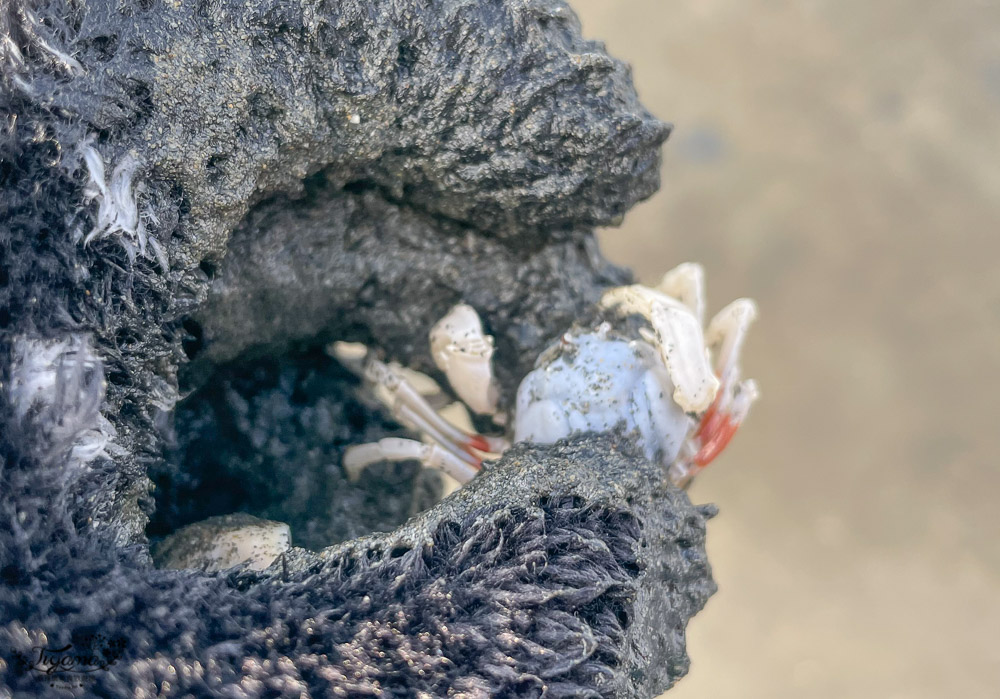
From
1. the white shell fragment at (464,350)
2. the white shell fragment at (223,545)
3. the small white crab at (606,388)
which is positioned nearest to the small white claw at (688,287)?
the small white crab at (606,388)

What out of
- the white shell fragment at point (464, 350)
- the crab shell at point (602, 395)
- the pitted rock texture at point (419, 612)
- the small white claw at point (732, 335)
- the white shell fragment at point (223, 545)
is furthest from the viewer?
the small white claw at point (732, 335)

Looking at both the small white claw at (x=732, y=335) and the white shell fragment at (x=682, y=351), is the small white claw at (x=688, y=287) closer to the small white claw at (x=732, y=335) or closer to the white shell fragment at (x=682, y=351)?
the small white claw at (x=732, y=335)

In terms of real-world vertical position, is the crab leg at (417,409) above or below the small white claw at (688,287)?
below

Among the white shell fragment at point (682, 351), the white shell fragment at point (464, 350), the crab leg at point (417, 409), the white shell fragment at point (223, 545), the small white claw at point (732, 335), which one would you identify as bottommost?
the white shell fragment at point (223, 545)

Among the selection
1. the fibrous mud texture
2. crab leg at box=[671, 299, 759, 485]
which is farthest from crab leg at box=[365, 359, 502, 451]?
crab leg at box=[671, 299, 759, 485]

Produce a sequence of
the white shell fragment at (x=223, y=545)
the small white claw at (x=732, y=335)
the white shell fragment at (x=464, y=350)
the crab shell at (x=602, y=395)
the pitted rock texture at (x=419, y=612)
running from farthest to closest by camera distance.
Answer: the small white claw at (x=732, y=335) < the white shell fragment at (x=464, y=350) < the crab shell at (x=602, y=395) < the white shell fragment at (x=223, y=545) < the pitted rock texture at (x=419, y=612)

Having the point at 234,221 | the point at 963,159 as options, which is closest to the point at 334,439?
the point at 234,221

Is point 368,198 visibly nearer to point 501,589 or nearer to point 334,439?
point 334,439
